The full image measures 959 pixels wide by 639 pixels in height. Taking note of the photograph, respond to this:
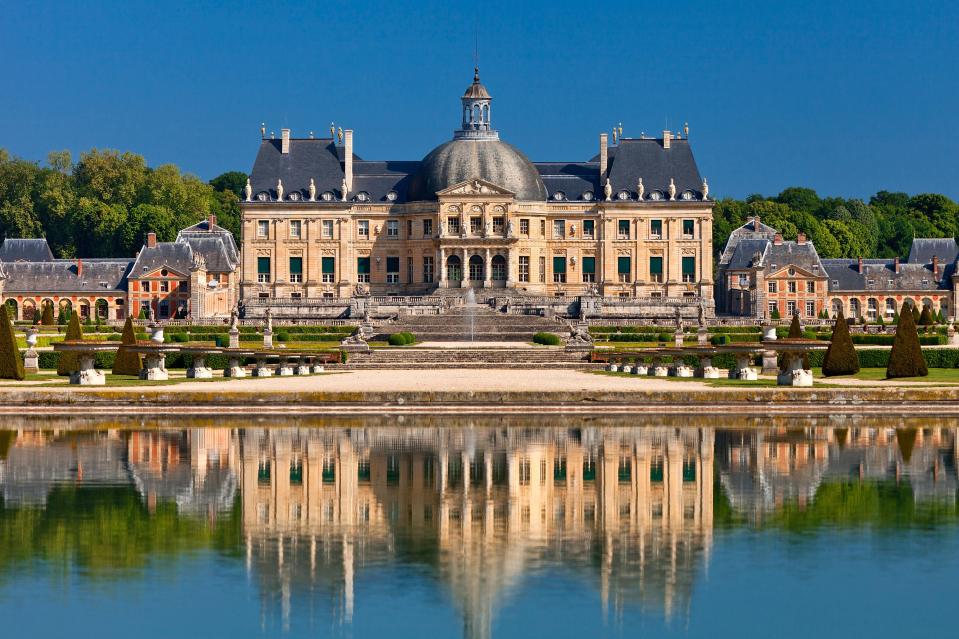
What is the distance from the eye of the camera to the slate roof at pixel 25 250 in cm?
8925

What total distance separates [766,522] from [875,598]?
3725mm

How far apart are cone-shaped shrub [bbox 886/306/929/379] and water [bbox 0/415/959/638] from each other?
13.6m

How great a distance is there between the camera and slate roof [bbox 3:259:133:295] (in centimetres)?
8481

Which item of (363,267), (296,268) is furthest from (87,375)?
(363,267)

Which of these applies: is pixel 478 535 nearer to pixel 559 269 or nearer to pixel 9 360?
pixel 9 360

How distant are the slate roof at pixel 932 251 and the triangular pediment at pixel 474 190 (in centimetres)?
2627

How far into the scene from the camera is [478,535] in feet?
56.7

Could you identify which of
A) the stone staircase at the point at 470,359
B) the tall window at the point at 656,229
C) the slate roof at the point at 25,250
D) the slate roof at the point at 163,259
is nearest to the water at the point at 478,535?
the stone staircase at the point at 470,359

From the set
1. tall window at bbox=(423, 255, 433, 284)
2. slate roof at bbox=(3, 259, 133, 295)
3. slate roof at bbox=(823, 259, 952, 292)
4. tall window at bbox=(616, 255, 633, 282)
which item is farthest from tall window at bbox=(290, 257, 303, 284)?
slate roof at bbox=(823, 259, 952, 292)

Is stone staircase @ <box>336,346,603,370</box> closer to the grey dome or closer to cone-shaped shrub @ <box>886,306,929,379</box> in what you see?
cone-shaped shrub @ <box>886,306,929,379</box>

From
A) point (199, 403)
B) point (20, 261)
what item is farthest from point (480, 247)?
point (199, 403)

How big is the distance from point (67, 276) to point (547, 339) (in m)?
39.0

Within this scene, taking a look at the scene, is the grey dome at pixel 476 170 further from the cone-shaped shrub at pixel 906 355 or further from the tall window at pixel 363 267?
the cone-shaped shrub at pixel 906 355

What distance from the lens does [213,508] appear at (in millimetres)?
19312
